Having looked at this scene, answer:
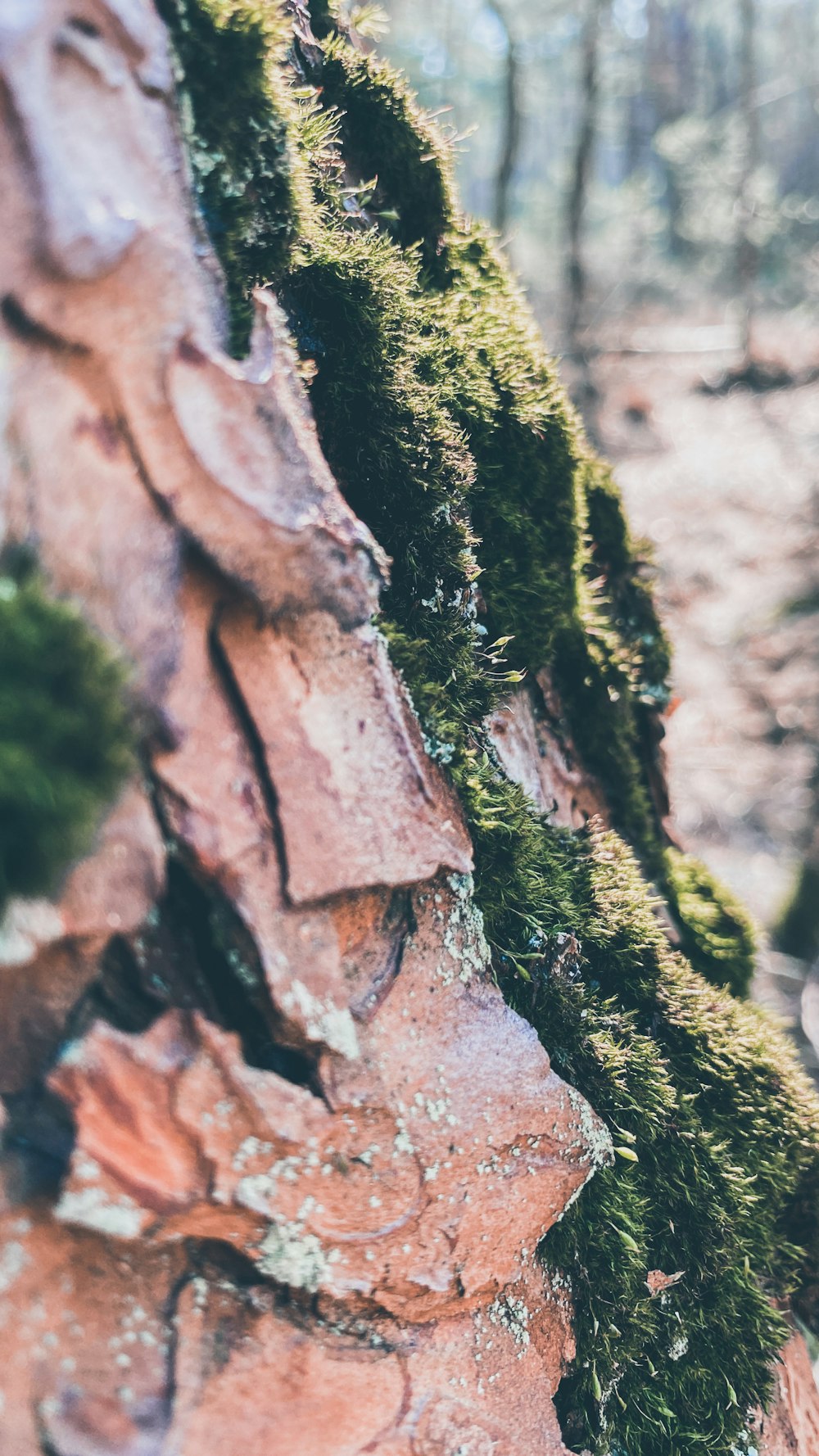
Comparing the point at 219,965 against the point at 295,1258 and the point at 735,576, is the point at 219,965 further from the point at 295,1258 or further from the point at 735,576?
the point at 735,576

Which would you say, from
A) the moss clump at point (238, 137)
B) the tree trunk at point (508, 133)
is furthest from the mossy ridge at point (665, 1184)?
the tree trunk at point (508, 133)

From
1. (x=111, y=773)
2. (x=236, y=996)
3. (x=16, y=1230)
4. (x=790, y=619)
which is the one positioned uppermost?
(x=790, y=619)

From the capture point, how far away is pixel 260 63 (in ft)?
5.80

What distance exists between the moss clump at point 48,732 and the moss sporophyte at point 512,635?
0.74 meters

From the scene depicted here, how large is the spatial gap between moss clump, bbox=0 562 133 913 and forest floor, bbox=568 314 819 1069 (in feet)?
7.27

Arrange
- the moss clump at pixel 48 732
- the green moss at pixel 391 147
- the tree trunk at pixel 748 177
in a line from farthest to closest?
the tree trunk at pixel 748 177, the green moss at pixel 391 147, the moss clump at pixel 48 732

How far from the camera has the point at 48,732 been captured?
130 cm

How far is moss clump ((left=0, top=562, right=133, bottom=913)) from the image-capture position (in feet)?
4.20

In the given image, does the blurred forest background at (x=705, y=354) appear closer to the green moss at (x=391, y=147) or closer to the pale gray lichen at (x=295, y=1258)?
the green moss at (x=391, y=147)

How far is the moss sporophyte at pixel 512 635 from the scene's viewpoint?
6.38ft

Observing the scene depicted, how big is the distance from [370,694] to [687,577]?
10741mm

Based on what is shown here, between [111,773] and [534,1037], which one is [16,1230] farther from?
[534,1037]

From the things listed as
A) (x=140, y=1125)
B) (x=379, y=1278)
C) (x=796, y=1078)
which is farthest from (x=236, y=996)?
(x=796, y=1078)

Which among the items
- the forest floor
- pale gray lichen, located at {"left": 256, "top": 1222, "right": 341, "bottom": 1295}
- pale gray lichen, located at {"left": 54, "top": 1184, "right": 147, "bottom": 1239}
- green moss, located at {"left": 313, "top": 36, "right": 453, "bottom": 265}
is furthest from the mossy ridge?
green moss, located at {"left": 313, "top": 36, "right": 453, "bottom": 265}
